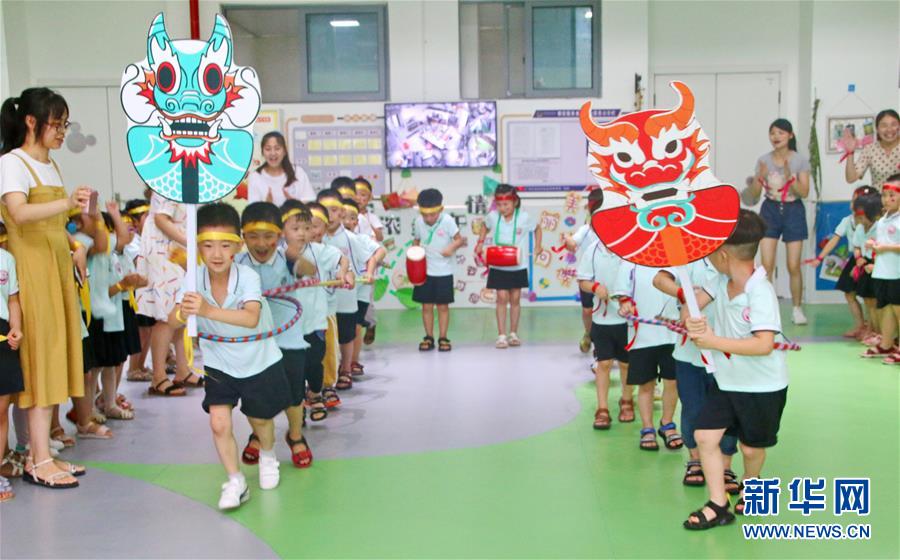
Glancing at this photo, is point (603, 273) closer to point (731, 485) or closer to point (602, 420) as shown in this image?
point (602, 420)

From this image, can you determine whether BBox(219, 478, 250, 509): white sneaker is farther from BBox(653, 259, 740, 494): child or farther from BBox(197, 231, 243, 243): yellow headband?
BBox(653, 259, 740, 494): child

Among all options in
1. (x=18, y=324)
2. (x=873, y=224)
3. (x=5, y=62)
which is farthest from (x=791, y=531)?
(x=5, y=62)

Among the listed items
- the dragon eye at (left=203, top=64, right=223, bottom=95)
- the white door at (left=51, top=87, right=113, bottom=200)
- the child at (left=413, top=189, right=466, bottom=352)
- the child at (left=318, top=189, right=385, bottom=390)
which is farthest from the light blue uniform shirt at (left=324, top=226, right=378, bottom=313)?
the white door at (left=51, top=87, right=113, bottom=200)

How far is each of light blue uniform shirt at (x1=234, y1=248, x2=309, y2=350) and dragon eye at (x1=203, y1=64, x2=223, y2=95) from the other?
0.85 meters

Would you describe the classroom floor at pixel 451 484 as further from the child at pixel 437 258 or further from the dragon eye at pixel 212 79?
the dragon eye at pixel 212 79

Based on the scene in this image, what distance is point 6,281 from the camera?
357cm

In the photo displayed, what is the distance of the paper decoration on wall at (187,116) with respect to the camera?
3340 millimetres

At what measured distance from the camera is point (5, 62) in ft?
29.6

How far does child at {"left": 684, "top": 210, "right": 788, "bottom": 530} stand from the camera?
3.06 meters

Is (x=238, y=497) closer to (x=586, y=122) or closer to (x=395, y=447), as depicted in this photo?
(x=395, y=447)

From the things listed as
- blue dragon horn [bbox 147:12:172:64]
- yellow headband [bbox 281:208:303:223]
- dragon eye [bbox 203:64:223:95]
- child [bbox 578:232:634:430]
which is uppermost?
blue dragon horn [bbox 147:12:172:64]

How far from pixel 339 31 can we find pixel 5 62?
11.4 ft

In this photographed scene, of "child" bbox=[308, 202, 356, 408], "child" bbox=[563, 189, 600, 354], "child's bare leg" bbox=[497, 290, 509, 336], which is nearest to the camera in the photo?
"child" bbox=[308, 202, 356, 408]

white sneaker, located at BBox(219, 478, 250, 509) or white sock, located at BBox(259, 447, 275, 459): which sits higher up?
white sock, located at BBox(259, 447, 275, 459)
